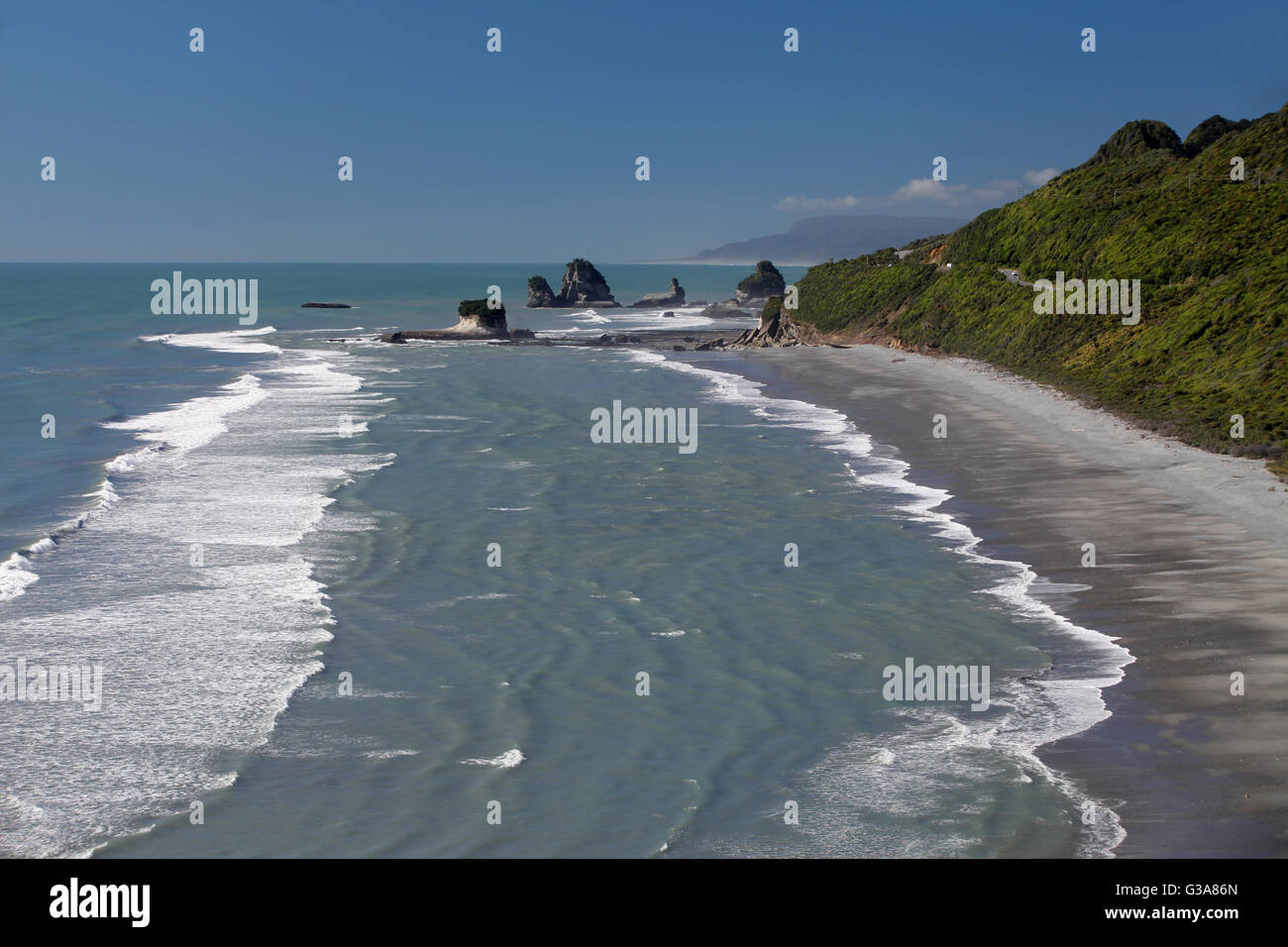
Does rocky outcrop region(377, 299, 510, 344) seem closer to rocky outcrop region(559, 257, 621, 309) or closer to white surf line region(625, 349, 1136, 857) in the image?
white surf line region(625, 349, 1136, 857)

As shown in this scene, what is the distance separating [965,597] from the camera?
19.4 meters

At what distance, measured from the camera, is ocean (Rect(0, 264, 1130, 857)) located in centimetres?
1197

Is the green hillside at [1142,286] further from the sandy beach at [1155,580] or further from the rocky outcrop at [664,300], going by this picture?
the rocky outcrop at [664,300]

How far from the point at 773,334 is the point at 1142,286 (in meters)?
35.0

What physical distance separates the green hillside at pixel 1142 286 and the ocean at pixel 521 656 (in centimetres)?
1161

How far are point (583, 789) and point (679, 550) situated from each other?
10.5m

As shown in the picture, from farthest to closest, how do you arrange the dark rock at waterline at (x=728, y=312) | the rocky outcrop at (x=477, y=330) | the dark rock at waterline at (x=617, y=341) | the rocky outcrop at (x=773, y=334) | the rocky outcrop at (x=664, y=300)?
the rocky outcrop at (x=664, y=300), the dark rock at waterline at (x=728, y=312), the rocky outcrop at (x=477, y=330), the dark rock at waterline at (x=617, y=341), the rocky outcrop at (x=773, y=334)

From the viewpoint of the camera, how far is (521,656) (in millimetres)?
17125

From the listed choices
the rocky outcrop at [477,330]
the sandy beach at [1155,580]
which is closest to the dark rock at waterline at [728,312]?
the rocky outcrop at [477,330]

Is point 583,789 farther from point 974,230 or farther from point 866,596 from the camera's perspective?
point 974,230

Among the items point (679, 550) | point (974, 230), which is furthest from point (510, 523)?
point (974, 230)

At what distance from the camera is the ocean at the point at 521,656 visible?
12.0 m

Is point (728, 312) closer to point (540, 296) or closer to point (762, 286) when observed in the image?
point (762, 286)

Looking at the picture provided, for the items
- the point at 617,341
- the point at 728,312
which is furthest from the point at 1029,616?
the point at 728,312
